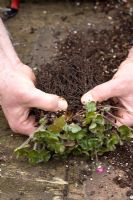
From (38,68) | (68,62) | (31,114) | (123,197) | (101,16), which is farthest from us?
(101,16)

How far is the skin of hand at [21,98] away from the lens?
1459mm

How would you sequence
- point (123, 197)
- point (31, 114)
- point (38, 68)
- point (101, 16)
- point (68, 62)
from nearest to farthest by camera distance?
point (123, 197) < point (31, 114) < point (68, 62) < point (38, 68) < point (101, 16)

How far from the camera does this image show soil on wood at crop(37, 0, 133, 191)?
5.07ft

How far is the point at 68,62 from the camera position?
5.85ft

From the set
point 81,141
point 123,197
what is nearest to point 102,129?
point 81,141

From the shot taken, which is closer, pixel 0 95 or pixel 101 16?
pixel 0 95

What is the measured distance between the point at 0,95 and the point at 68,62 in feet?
1.17

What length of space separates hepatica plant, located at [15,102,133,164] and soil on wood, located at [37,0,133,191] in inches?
2.9

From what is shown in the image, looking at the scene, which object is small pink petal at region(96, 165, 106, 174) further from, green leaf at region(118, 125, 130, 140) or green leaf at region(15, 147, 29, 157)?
green leaf at region(15, 147, 29, 157)

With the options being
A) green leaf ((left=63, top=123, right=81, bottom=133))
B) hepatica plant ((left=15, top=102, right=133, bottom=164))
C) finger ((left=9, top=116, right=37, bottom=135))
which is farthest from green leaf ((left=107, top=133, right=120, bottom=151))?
finger ((left=9, top=116, right=37, bottom=135))

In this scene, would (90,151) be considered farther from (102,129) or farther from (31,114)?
(31,114)

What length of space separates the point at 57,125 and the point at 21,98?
134mm

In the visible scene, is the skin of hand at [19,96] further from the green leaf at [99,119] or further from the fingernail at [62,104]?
the green leaf at [99,119]

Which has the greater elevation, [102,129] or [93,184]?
[102,129]
